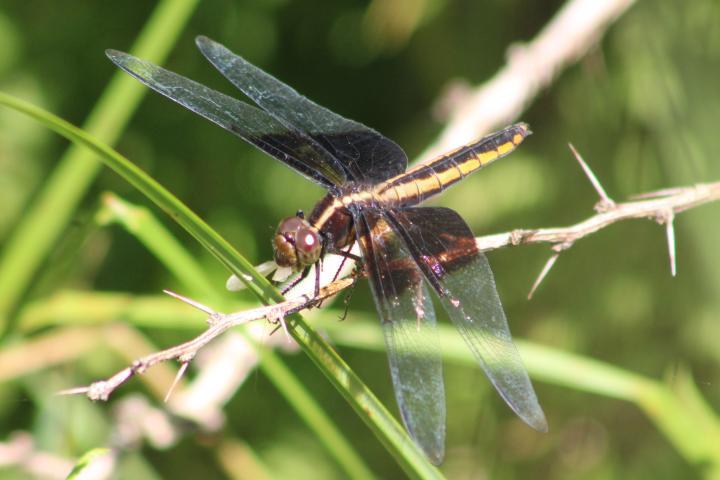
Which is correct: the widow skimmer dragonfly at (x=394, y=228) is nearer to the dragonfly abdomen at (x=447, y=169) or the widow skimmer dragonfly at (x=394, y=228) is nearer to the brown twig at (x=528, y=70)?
the dragonfly abdomen at (x=447, y=169)

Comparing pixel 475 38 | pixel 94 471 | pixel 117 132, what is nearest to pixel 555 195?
pixel 475 38

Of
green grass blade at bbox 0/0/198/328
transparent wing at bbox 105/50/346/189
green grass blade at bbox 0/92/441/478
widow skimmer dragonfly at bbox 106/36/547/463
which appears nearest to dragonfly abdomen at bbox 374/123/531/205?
widow skimmer dragonfly at bbox 106/36/547/463

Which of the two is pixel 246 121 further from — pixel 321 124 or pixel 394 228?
pixel 394 228

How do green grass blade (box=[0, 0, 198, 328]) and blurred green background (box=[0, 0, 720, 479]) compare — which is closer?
green grass blade (box=[0, 0, 198, 328])

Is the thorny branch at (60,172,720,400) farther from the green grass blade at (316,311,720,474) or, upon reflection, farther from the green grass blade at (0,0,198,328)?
the green grass blade at (0,0,198,328)

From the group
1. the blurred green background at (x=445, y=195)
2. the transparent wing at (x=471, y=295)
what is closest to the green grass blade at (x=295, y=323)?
the transparent wing at (x=471, y=295)

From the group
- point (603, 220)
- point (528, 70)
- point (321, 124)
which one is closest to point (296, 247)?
point (321, 124)

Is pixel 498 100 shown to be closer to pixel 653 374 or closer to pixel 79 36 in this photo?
pixel 653 374
